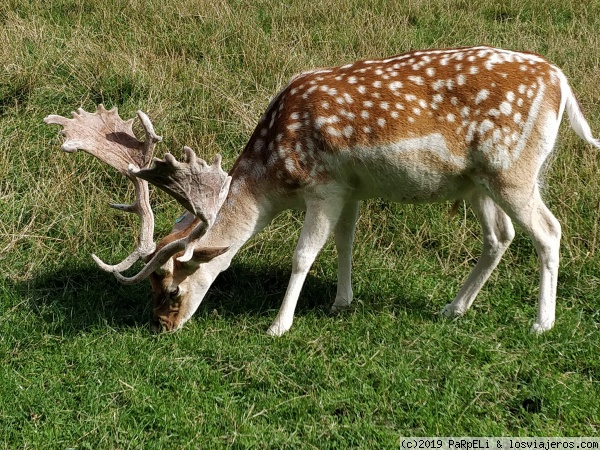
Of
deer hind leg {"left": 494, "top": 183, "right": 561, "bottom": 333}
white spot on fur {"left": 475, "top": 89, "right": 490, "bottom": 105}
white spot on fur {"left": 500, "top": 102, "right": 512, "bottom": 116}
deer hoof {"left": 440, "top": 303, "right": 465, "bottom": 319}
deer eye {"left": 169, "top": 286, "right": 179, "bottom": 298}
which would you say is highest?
white spot on fur {"left": 475, "top": 89, "right": 490, "bottom": 105}

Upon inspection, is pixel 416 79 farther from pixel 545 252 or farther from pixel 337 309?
pixel 337 309

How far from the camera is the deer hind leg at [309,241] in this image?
203 inches

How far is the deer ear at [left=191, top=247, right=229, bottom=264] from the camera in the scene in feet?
16.4

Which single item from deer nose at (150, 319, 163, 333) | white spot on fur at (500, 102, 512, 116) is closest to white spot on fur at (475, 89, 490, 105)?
white spot on fur at (500, 102, 512, 116)

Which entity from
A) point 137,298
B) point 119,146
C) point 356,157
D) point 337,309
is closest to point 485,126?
point 356,157

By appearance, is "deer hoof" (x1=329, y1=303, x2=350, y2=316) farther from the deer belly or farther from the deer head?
the deer head

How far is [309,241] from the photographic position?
523cm

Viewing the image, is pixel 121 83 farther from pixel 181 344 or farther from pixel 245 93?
pixel 181 344

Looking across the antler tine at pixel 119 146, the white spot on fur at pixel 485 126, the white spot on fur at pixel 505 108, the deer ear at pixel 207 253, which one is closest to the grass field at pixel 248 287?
the deer ear at pixel 207 253

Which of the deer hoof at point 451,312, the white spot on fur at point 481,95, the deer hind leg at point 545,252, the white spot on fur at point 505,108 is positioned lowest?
the deer hoof at point 451,312

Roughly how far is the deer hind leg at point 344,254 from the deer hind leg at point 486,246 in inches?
27.2

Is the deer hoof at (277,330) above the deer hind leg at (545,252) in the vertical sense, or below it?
below

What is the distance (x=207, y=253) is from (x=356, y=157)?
1084 mm

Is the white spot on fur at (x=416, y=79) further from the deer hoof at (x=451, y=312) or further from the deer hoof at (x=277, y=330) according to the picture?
the deer hoof at (x=277, y=330)
